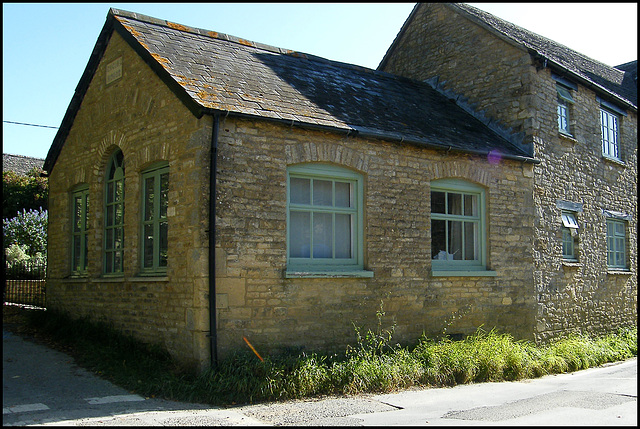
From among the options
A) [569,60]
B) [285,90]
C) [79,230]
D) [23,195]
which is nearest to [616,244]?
[569,60]

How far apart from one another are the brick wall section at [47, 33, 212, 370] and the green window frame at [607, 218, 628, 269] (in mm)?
11131

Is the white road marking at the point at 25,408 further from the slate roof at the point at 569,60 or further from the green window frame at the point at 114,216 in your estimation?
the slate roof at the point at 569,60

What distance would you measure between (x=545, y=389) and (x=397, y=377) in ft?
8.06

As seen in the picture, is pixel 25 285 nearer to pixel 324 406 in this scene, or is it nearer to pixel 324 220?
pixel 324 220

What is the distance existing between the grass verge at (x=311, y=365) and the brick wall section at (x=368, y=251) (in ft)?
1.30

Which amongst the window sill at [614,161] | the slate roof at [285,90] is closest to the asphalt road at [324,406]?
the slate roof at [285,90]

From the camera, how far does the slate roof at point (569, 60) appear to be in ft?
47.7

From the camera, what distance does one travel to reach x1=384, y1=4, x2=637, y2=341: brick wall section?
13227 mm

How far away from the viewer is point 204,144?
29.3ft

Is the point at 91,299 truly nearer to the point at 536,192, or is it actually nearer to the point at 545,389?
the point at 545,389

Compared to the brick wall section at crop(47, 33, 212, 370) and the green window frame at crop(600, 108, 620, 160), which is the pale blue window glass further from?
the green window frame at crop(600, 108, 620, 160)

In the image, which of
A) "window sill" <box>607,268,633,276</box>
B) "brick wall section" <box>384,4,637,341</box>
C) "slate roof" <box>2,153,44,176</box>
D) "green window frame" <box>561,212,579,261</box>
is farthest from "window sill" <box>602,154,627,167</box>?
"slate roof" <box>2,153,44,176</box>

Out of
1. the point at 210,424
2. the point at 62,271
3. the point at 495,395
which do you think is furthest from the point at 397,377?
the point at 62,271

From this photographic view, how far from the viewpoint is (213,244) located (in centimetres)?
873
